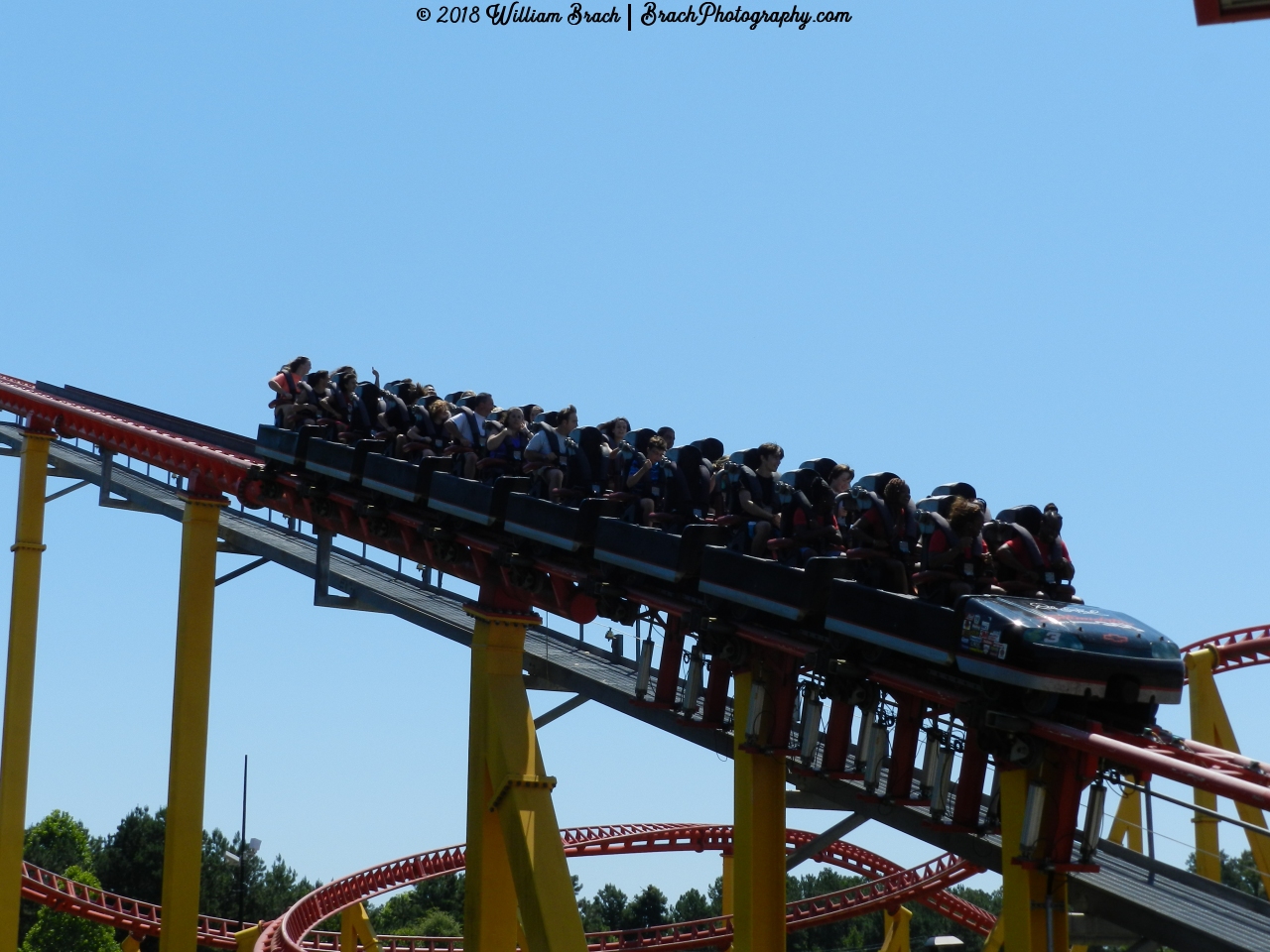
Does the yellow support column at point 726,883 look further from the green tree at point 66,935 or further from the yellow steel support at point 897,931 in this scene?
the green tree at point 66,935

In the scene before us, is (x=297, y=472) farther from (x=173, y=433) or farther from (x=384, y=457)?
(x=173, y=433)

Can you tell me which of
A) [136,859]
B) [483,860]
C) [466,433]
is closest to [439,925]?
[136,859]

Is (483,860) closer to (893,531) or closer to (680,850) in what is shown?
(893,531)

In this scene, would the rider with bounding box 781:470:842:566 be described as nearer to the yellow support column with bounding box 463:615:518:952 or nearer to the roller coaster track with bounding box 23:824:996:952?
the yellow support column with bounding box 463:615:518:952

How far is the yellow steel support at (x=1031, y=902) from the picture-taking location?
282 inches

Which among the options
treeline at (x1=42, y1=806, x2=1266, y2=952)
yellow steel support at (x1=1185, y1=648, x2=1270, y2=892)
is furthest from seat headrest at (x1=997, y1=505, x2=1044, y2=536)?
treeline at (x1=42, y1=806, x2=1266, y2=952)

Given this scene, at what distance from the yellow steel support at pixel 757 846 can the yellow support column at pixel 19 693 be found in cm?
907

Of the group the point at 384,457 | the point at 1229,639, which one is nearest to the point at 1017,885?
the point at 384,457

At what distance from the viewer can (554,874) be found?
9336mm

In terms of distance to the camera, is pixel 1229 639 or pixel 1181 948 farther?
pixel 1229 639

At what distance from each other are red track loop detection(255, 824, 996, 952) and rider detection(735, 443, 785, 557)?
7.79 metres

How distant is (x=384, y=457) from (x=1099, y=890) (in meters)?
6.27

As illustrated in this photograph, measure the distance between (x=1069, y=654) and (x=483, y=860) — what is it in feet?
14.8

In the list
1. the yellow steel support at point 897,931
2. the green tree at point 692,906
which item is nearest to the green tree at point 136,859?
the green tree at point 692,906
